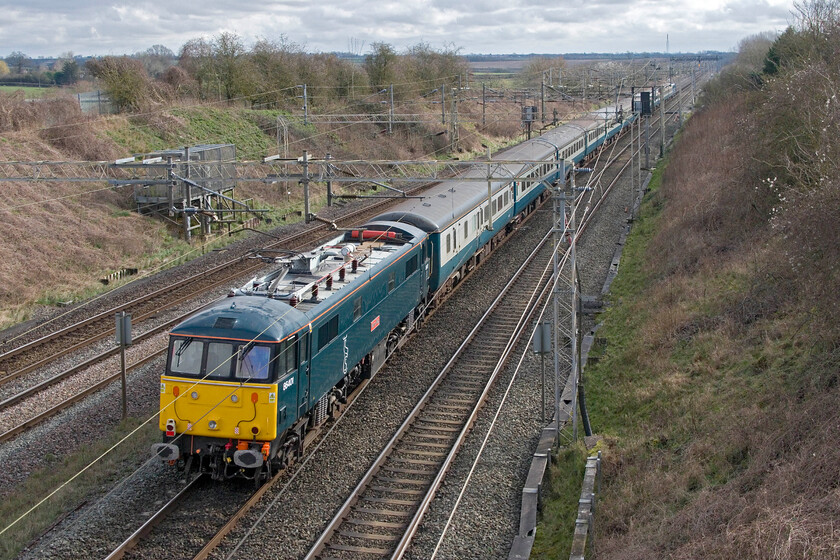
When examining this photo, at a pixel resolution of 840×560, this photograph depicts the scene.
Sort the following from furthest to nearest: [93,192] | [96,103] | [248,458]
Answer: [96,103]
[93,192]
[248,458]

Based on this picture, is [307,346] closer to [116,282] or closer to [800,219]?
[800,219]

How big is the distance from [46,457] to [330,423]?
504cm

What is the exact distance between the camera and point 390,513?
1266cm

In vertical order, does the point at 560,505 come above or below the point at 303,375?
below

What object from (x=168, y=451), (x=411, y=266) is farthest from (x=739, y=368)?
(x=168, y=451)

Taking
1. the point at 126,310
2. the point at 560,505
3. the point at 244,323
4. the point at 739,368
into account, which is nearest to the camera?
the point at 244,323

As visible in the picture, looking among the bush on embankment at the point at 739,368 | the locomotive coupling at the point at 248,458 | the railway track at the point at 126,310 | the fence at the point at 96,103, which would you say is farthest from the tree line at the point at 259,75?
the locomotive coupling at the point at 248,458

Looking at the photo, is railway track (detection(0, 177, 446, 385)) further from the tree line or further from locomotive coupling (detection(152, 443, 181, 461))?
the tree line

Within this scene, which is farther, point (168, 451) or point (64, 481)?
point (64, 481)

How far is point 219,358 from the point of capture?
1264 cm

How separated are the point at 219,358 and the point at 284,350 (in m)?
1.01

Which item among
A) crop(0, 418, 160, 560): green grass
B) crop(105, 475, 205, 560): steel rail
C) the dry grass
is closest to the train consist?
crop(105, 475, 205, 560): steel rail

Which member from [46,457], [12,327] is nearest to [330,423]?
[46,457]

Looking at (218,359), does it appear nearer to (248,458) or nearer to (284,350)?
(284,350)
